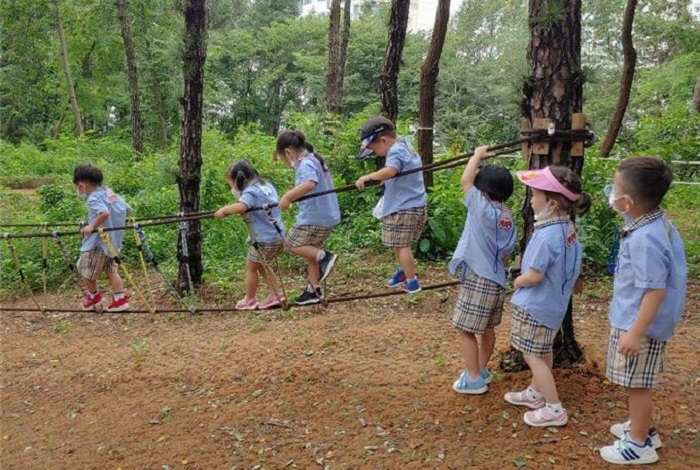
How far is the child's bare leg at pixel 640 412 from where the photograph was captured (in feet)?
7.94

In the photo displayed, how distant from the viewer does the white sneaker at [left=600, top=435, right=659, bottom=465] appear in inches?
97.6

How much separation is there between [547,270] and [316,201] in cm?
168

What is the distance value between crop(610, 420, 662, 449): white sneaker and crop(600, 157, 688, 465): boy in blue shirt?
0.15 m

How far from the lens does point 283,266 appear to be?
23.0ft

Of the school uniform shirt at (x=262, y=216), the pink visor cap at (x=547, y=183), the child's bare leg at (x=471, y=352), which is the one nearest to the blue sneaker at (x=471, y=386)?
the child's bare leg at (x=471, y=352)

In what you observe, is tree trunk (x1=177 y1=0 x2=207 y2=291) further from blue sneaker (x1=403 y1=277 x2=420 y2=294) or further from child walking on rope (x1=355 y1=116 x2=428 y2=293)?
blue sneaker (x1=403 y1=277 x2=420 y2=294)

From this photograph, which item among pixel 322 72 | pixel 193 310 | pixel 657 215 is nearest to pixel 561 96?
pixel 657 215

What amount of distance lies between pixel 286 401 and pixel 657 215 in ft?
7.00

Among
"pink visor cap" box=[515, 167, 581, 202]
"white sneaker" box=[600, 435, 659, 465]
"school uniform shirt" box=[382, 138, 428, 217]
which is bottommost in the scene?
"white sneaker" box=[600, 435, 659, 465]

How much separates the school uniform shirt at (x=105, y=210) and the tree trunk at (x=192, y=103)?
918mm

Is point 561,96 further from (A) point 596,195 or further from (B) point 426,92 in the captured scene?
(B) point 426,92

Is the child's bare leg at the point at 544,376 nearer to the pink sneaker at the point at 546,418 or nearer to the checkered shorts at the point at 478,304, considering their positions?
the pink sneaker at the point at 546,418

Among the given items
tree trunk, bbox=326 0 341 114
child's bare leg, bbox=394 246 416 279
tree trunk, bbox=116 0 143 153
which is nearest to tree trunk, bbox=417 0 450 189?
child's bare leg, bbox=394 246 416 279

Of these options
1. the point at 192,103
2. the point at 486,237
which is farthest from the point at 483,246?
the point at 192,103
